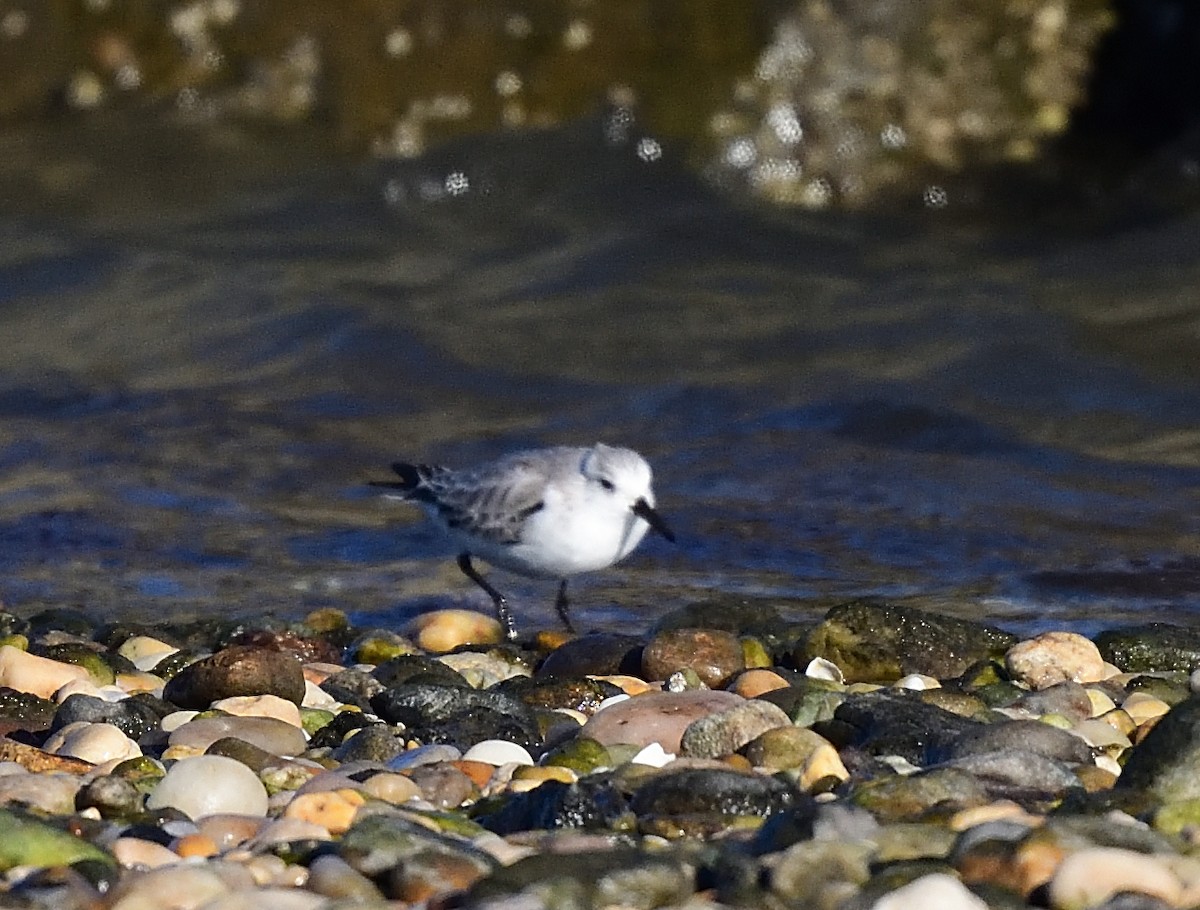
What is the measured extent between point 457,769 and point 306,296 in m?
7.51

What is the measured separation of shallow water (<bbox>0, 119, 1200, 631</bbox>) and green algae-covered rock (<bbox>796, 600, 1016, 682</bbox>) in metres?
0.97

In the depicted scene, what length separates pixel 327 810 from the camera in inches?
149

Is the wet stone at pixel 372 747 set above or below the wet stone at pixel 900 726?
below

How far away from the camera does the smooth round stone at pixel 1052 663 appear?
537 centimetres

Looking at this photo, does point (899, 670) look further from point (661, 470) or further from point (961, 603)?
point (661, 470)

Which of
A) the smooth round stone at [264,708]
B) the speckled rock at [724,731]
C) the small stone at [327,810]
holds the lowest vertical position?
the smooth round stone at [264,708]

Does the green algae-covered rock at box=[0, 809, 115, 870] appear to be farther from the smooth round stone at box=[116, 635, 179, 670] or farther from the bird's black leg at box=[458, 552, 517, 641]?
the bird's black leg at box=[458, 552, 517, 641]

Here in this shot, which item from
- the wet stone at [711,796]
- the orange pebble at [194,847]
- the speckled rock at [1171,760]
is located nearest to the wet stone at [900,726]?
the speckled rock at [1171,760]

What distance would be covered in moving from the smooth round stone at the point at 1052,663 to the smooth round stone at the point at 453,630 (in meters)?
1.73

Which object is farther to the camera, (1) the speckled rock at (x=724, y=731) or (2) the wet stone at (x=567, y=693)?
(2) the wet stone at (x=567, y=693)

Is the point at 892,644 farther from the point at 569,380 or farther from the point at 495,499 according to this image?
the point at 569,380

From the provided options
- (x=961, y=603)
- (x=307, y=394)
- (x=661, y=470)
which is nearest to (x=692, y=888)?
(x=961, y=603)

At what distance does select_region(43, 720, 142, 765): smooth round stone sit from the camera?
438 centimetres

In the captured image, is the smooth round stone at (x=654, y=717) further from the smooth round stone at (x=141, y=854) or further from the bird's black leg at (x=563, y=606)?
the bird's black leg at (x=563, y=606)
